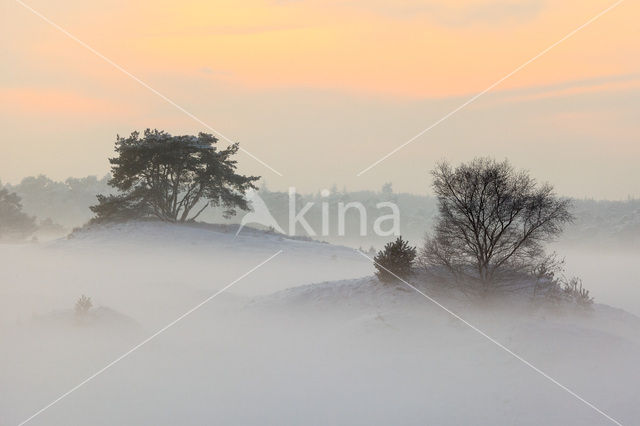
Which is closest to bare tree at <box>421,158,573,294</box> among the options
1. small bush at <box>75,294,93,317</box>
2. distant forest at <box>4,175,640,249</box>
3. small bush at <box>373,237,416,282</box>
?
small bush at <box>373,237,416,282</box>

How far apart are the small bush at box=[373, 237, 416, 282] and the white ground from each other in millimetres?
765

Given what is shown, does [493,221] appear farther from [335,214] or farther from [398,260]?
[335,214]

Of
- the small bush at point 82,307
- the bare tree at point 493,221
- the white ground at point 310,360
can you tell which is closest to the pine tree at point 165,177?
the white ground at point 310,360

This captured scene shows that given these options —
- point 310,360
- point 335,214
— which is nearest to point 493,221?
point 310,360

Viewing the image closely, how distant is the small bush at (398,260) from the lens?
982 inches

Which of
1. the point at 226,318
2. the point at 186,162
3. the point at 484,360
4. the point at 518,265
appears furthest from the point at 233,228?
the point at 484,360

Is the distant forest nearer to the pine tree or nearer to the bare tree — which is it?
the pine tree

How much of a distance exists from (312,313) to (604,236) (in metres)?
73.0

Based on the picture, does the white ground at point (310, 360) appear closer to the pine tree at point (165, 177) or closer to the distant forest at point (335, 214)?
the pine tree at point (165, 177)

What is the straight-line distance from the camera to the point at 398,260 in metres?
25.0

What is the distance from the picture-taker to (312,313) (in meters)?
25.3

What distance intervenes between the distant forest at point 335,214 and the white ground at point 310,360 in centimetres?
5609

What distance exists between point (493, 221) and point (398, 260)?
4119mm

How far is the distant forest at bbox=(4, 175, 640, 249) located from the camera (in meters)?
87.1
